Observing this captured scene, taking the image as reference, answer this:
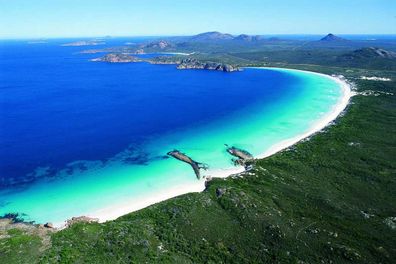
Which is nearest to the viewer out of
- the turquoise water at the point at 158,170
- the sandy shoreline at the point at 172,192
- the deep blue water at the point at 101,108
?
the sandy shoreline at the point at 172,192

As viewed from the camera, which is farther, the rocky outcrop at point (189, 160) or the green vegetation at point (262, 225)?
the rocky outcrop at point (189, 160)

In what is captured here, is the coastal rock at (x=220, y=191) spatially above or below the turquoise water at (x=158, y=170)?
above

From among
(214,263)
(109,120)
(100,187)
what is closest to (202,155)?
(100,187)

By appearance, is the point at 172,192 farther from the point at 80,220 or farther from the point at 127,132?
the point at 127,132

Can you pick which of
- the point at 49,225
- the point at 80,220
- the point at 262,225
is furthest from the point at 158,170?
the point at 262,225

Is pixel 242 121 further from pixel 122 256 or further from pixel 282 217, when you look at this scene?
pixel 122 256

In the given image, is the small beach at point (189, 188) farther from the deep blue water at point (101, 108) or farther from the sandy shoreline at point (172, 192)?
the deep blue water at point (101, 108)

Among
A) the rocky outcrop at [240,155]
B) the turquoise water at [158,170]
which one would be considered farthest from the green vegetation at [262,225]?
the turquoise water at [158,170]
